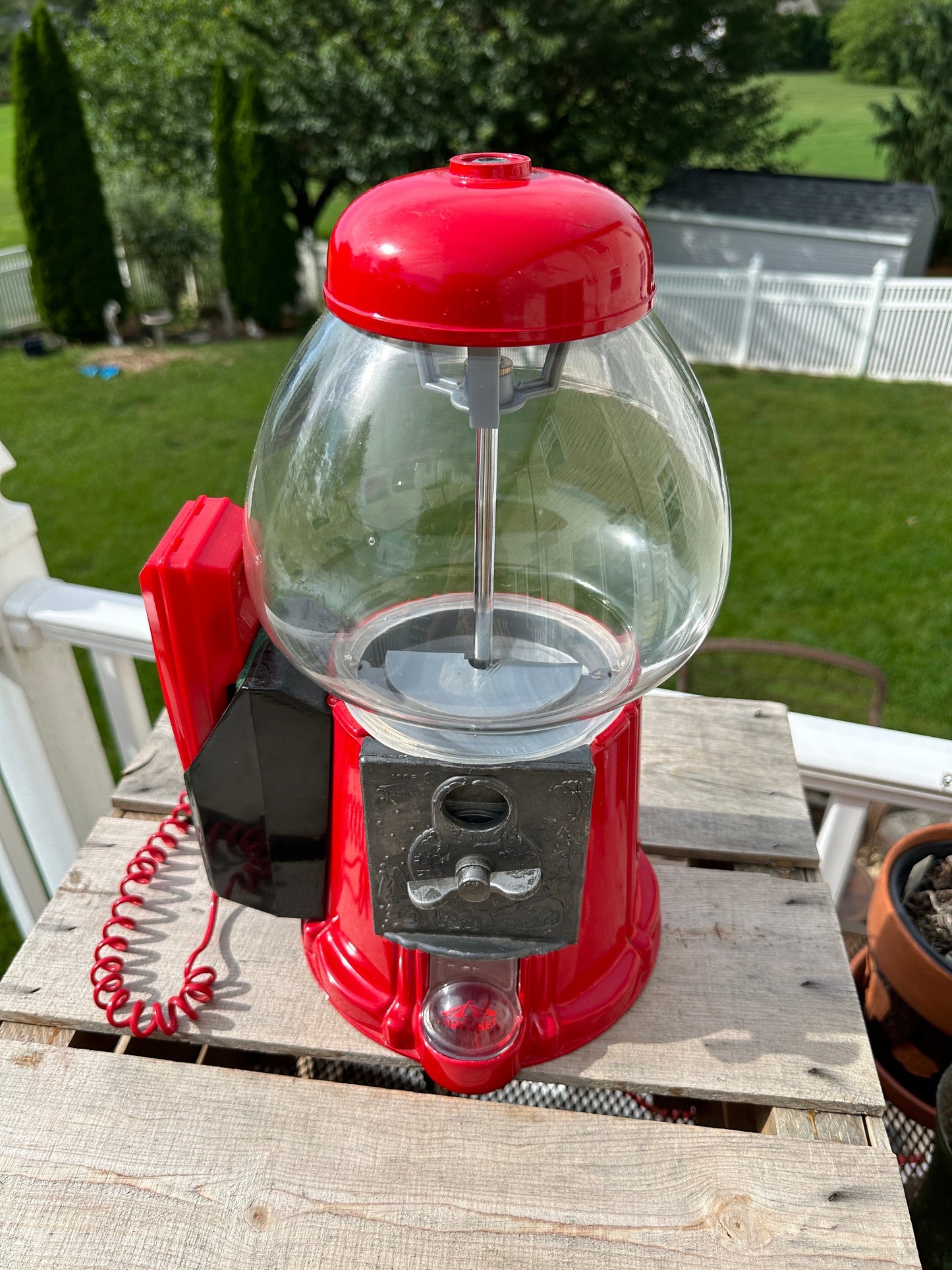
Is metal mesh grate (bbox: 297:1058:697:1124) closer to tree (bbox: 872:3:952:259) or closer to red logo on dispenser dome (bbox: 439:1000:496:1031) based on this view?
red logo on dispenser dome (bbox: 439:1000:496:1031)

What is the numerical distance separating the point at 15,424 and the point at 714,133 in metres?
7.43

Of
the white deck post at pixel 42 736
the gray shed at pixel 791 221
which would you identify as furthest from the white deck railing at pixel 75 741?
the gray shed at pixel 791 221

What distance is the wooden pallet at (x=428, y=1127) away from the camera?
781mm

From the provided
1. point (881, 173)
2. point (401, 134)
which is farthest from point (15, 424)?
point (881, 173)

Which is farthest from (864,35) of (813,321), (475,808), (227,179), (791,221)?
(475,808)

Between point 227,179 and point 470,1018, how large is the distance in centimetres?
826

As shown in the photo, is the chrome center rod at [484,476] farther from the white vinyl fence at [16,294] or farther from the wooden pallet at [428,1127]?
the white vinyl fence at [16,294]

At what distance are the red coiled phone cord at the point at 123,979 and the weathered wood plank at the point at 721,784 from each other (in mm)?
550

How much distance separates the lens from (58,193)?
7402mm

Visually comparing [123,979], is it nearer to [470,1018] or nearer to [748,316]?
[470,1018]

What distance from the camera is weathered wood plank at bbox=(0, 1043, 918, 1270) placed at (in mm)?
773

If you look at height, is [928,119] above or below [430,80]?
below

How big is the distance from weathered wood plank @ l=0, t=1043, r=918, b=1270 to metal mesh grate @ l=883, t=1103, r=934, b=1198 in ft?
2.06

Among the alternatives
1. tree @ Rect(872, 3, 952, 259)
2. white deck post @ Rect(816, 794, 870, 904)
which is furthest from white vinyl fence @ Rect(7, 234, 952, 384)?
white deck post @ Rect(816, 794, 870, 904)
